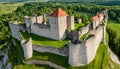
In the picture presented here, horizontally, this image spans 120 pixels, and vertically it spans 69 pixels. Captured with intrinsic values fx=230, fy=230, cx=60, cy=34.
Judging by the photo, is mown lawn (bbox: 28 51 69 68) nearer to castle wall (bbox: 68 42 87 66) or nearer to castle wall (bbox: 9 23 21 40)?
castle wall (bbox: 68 42 87 66)

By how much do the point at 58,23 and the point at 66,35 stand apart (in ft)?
13.8

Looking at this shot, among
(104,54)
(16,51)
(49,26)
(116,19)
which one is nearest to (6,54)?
(16,51)

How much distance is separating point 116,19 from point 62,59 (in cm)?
6405

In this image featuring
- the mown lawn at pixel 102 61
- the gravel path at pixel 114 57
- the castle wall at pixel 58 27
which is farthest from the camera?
the gravel path at pixel 114 57

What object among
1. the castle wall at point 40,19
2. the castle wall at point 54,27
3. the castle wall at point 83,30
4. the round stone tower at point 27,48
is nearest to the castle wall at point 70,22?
the castle wall at point 83,30

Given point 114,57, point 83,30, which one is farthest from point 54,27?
point 114,57

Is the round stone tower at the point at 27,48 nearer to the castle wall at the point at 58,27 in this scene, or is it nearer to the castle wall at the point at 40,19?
the castle wall at the point at 58,27

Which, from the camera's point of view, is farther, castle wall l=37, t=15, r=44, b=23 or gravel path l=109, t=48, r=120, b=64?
castle wall l=37, t=15, r=44, b=23

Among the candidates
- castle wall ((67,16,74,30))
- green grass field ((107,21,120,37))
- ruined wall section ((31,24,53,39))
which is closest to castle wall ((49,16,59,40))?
ruined wall section ((31,24,53,39))

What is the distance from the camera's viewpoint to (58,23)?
5219 centimetres

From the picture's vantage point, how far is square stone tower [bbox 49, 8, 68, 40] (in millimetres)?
51906

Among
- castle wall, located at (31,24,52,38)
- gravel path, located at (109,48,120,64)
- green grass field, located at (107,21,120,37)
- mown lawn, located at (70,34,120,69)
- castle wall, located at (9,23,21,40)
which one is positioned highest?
castle wall, located at (31,24,52,38)

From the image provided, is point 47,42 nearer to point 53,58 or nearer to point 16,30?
point 53,58

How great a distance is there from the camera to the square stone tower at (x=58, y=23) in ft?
170
